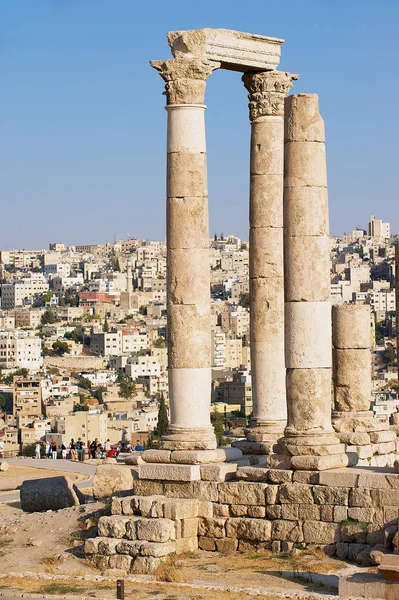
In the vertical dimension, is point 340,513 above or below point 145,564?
above

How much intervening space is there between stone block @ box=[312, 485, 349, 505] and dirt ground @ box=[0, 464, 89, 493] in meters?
19.4

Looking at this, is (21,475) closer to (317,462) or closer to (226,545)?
Result: (226,545)

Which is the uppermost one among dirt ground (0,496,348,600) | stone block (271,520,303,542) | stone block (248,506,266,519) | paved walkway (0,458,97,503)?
paved walkway (0,458,97,503)

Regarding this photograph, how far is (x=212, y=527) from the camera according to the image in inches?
1054

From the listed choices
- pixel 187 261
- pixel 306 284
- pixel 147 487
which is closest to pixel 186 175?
pixel 187 261

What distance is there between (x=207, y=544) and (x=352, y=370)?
22.4 ft

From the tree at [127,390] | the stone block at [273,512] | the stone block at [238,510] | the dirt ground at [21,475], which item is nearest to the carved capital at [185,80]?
the stone block at [238,510]

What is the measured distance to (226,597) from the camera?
73.3 ft

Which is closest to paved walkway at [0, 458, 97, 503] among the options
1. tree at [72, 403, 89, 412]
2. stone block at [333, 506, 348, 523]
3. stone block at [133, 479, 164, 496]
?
stone block at [133, 479, 164, 496]

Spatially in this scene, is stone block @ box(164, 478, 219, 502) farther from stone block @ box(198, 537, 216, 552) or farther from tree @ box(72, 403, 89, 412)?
tree @ box(72, 403, 89, 412)

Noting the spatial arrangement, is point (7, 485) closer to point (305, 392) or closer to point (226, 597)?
point (305, 392)

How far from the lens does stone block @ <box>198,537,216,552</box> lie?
26.8m

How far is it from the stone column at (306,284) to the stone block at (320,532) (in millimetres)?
1362

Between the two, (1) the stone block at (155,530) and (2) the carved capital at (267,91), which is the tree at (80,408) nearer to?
(2) the carved capital at (267,91)
